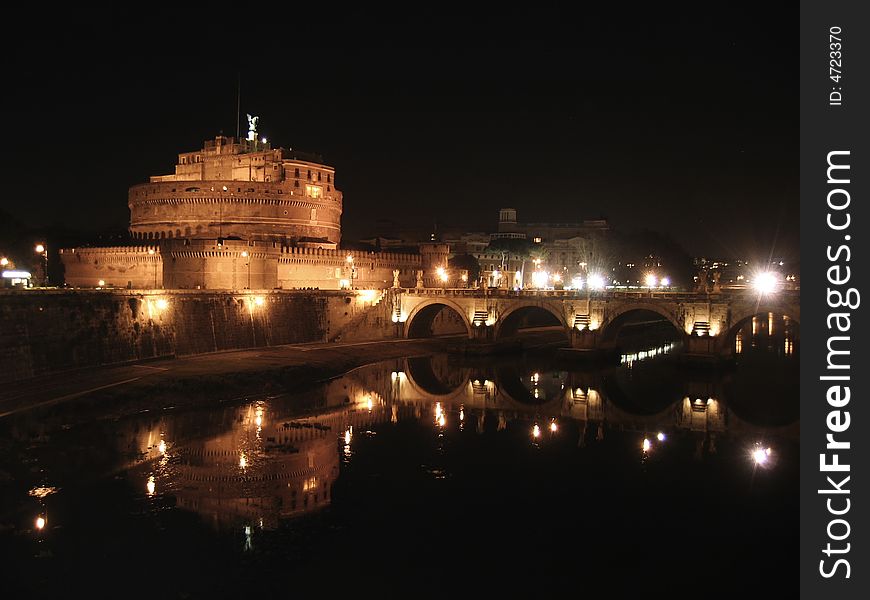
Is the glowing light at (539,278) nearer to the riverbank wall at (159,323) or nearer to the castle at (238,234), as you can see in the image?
the castle at (238,234)

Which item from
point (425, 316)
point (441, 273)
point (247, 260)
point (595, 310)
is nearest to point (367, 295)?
point (425, 316)

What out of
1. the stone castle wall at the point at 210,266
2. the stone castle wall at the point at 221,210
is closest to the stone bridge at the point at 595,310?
the stone castle wall at the point at 210,266

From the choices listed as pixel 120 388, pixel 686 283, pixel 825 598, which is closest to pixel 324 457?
pixel 120 388

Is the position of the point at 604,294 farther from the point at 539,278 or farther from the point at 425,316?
the point at 539,278

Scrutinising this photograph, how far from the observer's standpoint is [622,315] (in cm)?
4541

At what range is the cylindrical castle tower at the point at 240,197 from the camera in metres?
58.7

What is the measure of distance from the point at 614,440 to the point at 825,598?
49.7 ft

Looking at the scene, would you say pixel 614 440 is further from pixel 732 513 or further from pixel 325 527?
pixel 325 527

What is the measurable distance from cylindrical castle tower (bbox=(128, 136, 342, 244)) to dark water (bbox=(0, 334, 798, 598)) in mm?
28785

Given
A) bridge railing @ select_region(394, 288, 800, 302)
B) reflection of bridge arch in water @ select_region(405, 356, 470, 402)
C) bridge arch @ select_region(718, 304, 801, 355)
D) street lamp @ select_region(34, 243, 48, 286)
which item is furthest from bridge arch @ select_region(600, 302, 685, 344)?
street lamp @ select_region(34, 243, 48, 286)

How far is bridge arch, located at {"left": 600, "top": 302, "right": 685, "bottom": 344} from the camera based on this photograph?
42.2 meters

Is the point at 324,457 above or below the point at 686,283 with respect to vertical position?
below

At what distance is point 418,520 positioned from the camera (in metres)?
18.8

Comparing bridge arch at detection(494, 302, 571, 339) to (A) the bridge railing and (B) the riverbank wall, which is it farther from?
(B) the riverbank wall
